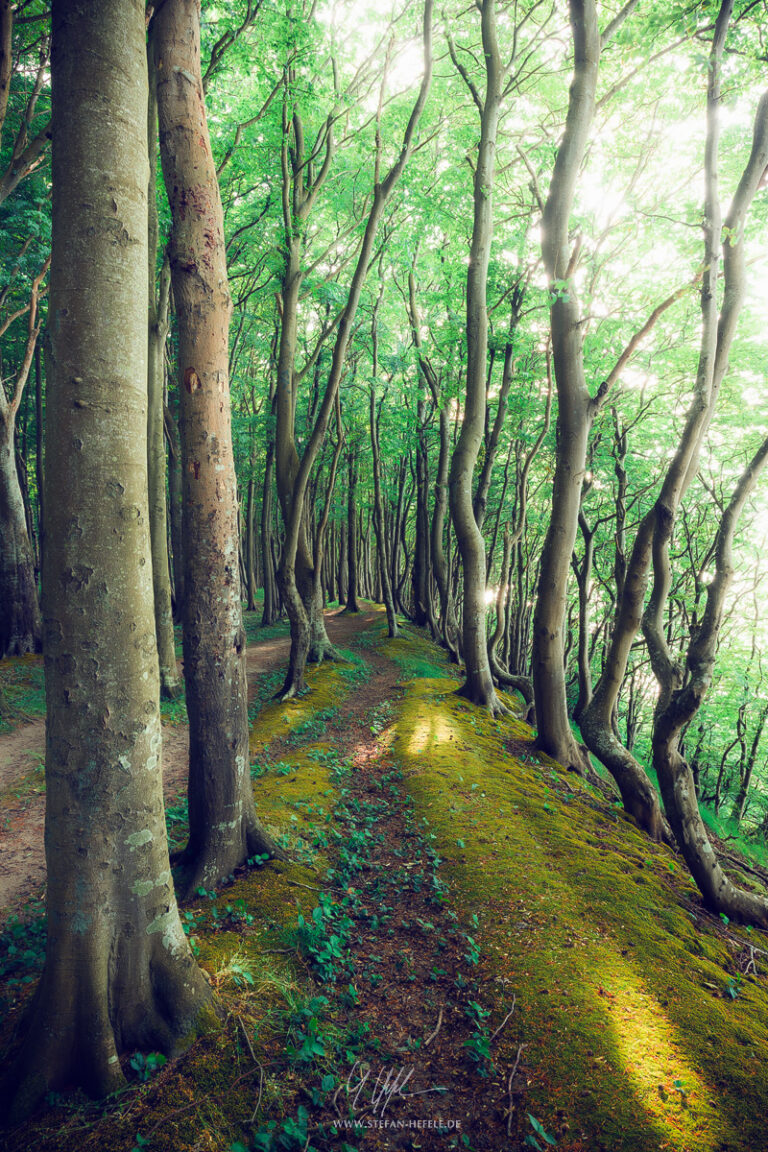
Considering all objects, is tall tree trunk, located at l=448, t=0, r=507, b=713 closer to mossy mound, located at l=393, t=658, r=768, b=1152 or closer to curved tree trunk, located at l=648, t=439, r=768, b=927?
mossy mound, located at l=393, t=658, r=768, b=1152

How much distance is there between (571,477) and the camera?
331 inches

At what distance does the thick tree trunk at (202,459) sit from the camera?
14.8 feet

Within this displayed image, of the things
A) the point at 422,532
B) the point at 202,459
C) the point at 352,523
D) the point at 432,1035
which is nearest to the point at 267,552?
the point at 352,523

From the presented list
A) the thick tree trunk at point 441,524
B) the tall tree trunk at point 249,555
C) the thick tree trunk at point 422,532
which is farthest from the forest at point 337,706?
the tall tree trunk at point 249,555

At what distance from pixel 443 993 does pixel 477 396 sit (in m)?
9.31

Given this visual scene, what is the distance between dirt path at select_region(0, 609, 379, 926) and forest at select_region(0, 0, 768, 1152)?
0.05 meters

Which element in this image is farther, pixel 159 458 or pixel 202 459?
pixel 159 458

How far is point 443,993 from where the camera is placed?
13.2 ft

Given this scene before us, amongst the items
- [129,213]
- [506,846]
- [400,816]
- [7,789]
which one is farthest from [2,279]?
[506,846]

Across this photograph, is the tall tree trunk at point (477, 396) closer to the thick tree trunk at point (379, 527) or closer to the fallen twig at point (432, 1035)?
the thick tree trunk at point (379, 527)

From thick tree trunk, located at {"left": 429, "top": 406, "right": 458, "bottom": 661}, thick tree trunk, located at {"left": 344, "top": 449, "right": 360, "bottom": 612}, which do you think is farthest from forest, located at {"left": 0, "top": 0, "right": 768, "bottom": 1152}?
thick tree trunk, located at {"left": 344, "top": 449, "right": 360, "bottom": 612}

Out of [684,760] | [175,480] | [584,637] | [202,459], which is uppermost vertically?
[175,480]

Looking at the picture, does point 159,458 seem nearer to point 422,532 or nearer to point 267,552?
point 267,552

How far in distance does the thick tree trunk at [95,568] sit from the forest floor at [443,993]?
1.46ft
